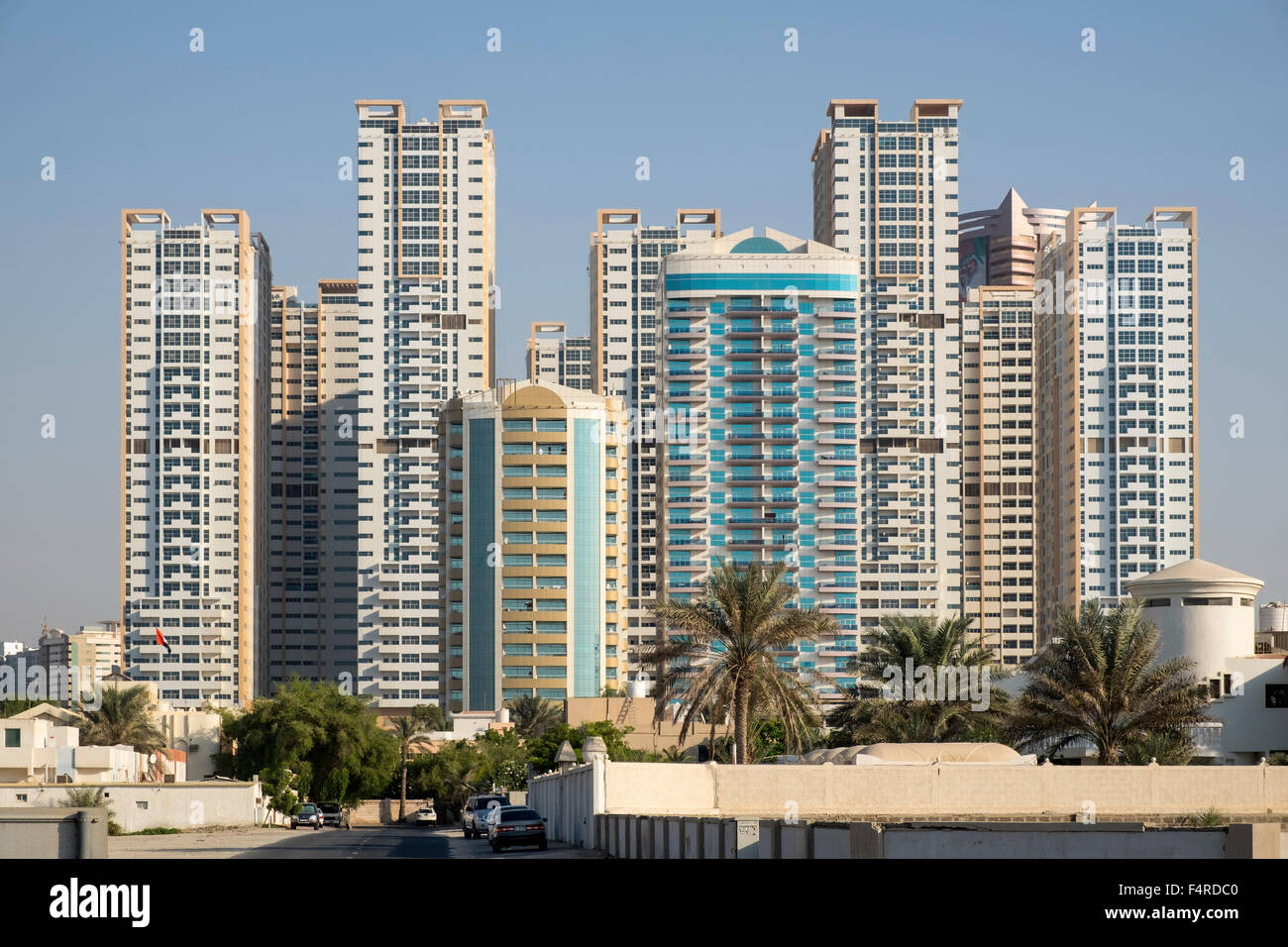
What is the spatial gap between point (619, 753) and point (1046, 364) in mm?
115756

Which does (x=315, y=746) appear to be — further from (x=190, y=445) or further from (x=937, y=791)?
(x=190, y=445)

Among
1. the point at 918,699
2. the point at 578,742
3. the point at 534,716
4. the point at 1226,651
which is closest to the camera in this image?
the point at 918,699

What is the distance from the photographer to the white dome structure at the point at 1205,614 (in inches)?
2522

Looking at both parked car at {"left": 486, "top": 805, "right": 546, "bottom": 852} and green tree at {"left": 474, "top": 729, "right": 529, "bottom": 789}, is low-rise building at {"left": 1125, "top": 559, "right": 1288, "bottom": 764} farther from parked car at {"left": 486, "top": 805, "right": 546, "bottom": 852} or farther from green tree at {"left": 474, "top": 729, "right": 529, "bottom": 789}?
green tree at {"left": 474, "top": 729, "right": 529, "bottom": 789}

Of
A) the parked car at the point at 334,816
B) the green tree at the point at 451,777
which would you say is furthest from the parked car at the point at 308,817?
the green tree at the point at 451,777

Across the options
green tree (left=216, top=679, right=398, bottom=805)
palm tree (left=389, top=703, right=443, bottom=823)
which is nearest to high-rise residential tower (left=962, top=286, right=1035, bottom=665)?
palm tree (left=389, top=703, right=443, bottom=823)

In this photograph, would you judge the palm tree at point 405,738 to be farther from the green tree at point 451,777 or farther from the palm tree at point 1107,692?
the palm tree at point 1107,692

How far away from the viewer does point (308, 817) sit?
78.3m

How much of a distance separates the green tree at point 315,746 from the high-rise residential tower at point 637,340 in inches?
3912

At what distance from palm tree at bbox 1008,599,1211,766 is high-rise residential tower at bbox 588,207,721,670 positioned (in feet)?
474

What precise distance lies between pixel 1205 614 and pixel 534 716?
228 ft

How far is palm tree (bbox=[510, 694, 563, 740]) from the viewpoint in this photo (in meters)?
123

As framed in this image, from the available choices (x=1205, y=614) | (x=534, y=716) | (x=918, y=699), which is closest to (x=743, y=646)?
(x=918, y=699)
